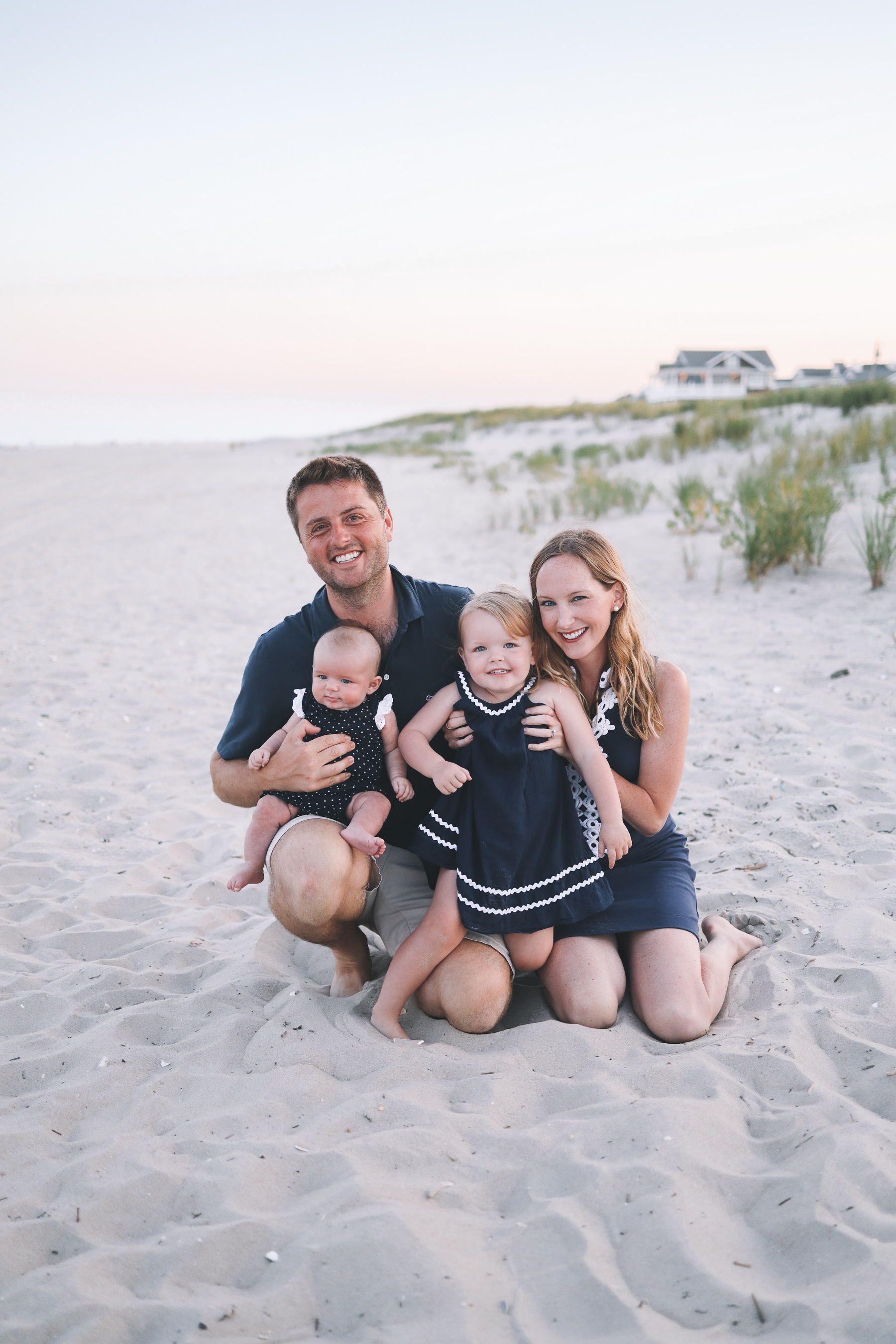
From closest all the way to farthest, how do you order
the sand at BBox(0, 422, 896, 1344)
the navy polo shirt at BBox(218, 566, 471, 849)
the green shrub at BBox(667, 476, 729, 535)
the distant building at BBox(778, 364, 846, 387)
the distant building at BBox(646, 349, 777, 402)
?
1. the sand at BBox(0, 422, 896, 1344)
2. the navy polo shirt at BBox(218, 566, 471, 849)
3. the green shrub at BBox(667, 476, 729, 535)
4. the distant building at BBox(646, 349, 777, 402)
5. the distant building at BBox(778, 364, 846, 387)


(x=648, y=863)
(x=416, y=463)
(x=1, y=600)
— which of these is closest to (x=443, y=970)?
(x=648, y=863)

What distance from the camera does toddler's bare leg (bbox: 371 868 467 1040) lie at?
272 centimetres

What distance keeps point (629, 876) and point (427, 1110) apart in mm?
1044

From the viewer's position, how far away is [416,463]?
26.3 metres

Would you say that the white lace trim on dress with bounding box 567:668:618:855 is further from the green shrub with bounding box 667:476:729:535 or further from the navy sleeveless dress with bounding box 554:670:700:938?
the green shrub with bounding box 667:476:729:535

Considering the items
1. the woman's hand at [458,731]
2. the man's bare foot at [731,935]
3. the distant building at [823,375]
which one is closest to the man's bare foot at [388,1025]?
the woman's hand at [458,731]

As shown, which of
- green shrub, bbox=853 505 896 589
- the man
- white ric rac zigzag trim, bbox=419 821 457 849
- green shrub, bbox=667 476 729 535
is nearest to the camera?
white ric rac zigzag trim, bbox=419 821 457 849

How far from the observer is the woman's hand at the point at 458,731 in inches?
112

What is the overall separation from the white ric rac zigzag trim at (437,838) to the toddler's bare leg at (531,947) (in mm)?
314

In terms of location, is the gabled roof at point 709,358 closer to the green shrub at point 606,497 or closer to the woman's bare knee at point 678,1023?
the green shrub at point 606,497

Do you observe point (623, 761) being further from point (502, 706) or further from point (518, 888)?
point (518, 888)

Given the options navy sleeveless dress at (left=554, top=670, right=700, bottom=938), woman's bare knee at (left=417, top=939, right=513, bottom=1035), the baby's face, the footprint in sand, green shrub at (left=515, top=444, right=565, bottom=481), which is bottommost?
the footprint in sand

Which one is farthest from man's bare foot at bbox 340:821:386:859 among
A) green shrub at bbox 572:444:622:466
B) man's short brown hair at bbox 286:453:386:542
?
green shrub at bbox 572:444:622:466

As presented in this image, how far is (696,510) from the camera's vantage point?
10234mm
